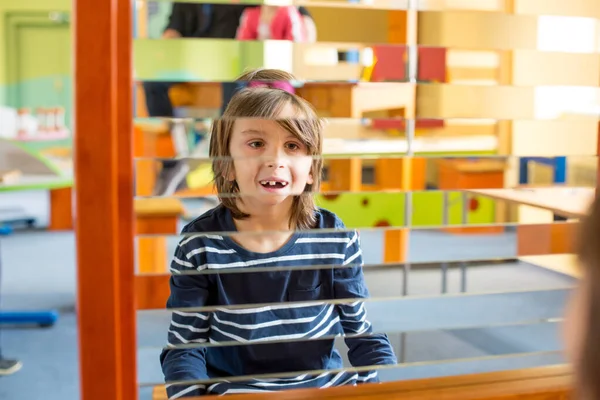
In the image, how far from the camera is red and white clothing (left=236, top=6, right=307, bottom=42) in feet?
2.32

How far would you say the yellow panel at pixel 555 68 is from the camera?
833 mm

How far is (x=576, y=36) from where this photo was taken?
2.84 feet

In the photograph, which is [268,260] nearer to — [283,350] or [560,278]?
[283,350]

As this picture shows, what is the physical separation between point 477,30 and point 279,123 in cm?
25

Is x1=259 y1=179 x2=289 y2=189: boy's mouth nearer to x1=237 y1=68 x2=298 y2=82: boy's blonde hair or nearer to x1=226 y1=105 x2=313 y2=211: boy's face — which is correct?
x1=226 y1=105 x2=313 y2=211: boy's face

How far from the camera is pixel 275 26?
717 millimetres

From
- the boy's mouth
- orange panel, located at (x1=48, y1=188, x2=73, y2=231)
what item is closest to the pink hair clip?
the boy's mouth

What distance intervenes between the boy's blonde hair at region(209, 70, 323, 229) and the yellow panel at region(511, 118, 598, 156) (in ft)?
0.78

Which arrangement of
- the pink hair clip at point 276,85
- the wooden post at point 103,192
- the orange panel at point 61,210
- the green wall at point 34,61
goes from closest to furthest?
the wooden post at point 103,192
the pink hair clip at point 276,85
the orange panel at point 61,210
the green wall at point 34,61


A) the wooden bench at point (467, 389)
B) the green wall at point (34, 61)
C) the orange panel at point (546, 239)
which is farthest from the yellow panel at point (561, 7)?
the green wall at point (34, 61)

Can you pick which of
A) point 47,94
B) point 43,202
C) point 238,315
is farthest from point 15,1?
point 238,315

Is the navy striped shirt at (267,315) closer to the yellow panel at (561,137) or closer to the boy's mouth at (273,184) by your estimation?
the boy's mouth at (273,184)

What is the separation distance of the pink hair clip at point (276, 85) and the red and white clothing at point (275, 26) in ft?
0.15

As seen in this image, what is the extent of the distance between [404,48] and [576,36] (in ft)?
0.78
